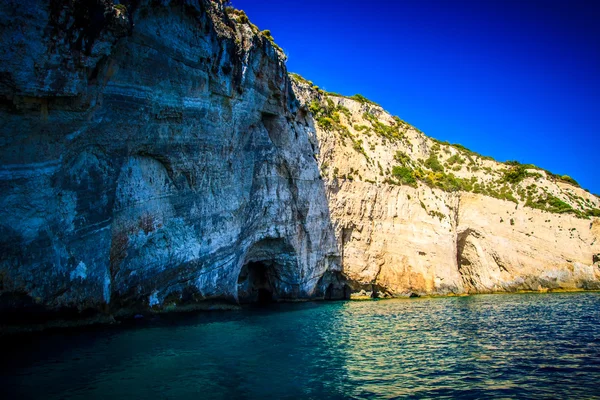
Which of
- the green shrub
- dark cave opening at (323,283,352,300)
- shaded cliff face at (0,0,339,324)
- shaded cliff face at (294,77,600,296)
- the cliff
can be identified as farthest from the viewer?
the green shrub

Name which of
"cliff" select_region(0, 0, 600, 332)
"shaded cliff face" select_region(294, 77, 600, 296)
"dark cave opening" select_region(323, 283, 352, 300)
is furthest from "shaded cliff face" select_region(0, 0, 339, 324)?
"shaded cliff face" select_region(294, 77, 600, 296)

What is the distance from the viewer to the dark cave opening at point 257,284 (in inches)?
1363

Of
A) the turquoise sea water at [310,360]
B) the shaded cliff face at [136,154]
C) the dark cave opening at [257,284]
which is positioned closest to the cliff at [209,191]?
the shaded cliff face at [136,154]

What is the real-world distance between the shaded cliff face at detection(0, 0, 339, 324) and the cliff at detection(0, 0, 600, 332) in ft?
0.24

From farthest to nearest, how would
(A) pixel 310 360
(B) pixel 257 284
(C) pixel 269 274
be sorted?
(B) pixel 257 284 → (C) pixel 269 274 → (A) pixel 310 360

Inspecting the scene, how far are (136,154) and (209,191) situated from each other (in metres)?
5.60

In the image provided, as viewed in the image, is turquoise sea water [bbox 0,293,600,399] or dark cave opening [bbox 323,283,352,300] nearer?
turquoise sea water [bbox 0,293,600,399]

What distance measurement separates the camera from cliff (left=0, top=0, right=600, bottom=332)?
1612 centimetres

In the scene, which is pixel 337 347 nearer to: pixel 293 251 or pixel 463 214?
pixel 293 251

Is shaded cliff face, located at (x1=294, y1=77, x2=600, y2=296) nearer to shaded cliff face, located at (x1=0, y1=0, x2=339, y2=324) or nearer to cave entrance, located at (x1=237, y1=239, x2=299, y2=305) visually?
cave entrance, located at (x1=237, y1=239, x2=299, y2=305)

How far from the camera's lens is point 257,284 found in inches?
1438

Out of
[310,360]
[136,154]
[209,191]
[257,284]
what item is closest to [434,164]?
[257,284]

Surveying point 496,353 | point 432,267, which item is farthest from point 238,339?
point 432,267

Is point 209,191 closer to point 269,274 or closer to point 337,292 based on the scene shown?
point 269,274
